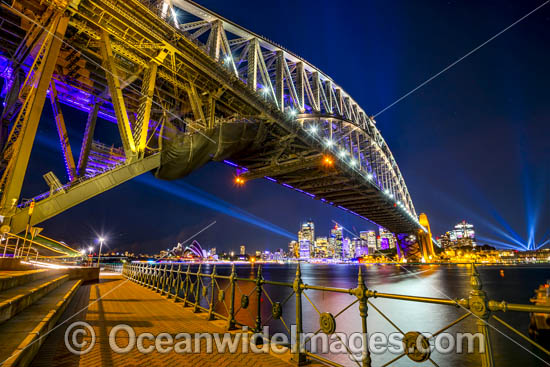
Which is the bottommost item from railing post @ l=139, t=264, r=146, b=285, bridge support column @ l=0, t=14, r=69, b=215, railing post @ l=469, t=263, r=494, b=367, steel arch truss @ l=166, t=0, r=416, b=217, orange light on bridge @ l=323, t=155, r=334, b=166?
railing post @ l=139, t=264, r=146, b=285

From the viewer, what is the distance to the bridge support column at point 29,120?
859 centimetres

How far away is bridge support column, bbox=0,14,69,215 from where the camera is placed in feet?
28.2

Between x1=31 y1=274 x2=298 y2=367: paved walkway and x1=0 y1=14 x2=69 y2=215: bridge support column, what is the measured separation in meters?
4.10

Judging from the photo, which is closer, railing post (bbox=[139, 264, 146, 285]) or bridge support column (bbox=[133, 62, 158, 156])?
bridge support column (bbox=[133, 62, 158, 156])

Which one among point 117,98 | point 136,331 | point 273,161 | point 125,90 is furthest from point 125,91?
point 136,331

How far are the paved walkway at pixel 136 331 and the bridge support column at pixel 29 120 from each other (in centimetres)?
410

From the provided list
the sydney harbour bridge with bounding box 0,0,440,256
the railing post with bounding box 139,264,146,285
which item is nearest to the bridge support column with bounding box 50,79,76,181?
the sydney harbour bridge with bounding box 0,0,440,256

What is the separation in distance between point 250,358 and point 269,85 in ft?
65.1

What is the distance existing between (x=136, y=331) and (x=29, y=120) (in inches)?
308

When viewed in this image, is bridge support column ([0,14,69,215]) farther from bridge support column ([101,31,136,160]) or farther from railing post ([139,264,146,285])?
railing post ([139,264,146,285])

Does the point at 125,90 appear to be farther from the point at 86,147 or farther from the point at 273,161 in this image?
the point at 273,161

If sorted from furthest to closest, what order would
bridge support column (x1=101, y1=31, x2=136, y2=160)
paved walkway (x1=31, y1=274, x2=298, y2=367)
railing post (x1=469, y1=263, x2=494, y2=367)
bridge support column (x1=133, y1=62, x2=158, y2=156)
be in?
bridge support column (x1=133, y1=62, x2=158, y2=156) → bridge support column (x1=101, y1=31, x2=136, y2=160) → paved walkway (x1=31, y1=274, x2=298, y2=367) → railing post (x1=469, y1=263, x2=494, y2=367)

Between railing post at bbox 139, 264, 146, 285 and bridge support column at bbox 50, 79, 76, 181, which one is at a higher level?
bridge support column at bbox 50, 79, 76, 181

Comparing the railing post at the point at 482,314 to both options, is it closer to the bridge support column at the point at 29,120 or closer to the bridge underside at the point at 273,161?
the bridge support column at the point at 29,120
